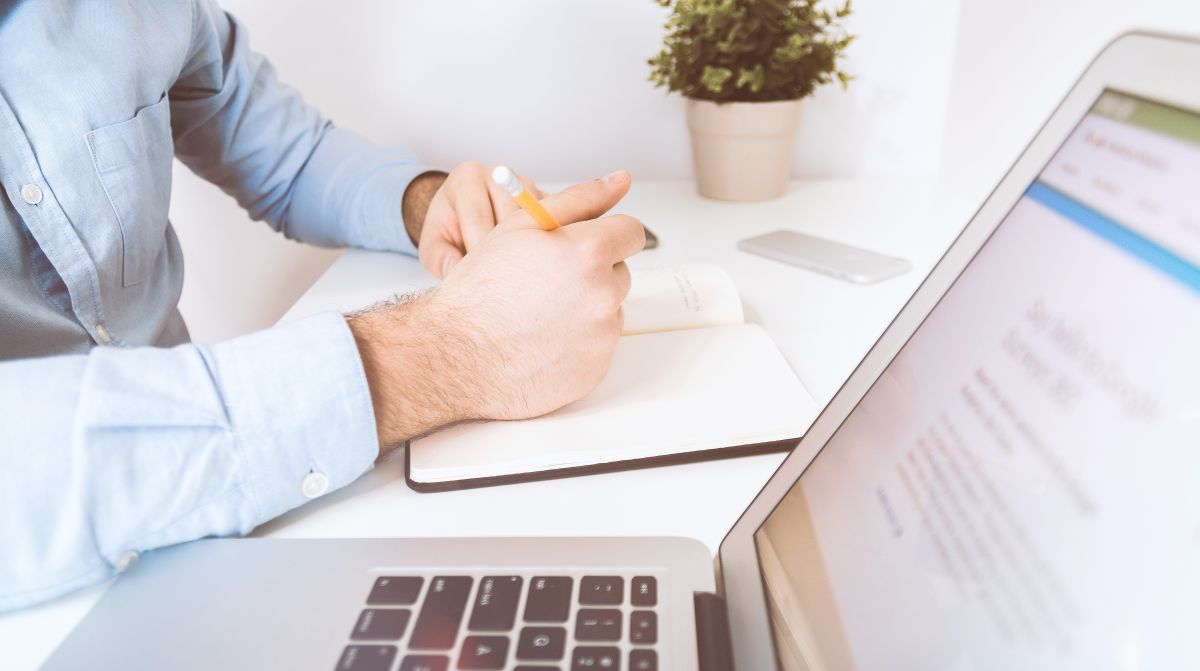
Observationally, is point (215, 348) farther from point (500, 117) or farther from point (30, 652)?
point (500, 117)

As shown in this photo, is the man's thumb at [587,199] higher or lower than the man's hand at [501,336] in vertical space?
higher

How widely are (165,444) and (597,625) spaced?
0.25m

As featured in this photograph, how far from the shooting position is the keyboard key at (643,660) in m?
0.29

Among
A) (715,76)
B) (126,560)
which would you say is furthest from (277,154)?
(126,560)

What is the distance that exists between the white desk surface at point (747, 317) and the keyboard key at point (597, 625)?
82mm

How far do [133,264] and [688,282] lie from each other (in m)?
0.51

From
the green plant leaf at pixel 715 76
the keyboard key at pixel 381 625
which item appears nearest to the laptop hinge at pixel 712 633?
the keyboard key at pixel 381 625

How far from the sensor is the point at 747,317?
0.65 m

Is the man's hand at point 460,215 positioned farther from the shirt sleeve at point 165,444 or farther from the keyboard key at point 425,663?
the keyboard key at point 425,663

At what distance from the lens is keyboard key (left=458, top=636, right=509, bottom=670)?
0.29 m

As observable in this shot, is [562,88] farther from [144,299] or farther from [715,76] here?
[144,299]

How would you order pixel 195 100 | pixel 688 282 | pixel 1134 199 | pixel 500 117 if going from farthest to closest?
pixel 500 117
pixel 195 100
pixel 688 282
pixel 1134 199

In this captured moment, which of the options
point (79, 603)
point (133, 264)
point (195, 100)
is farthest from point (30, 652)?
point (195, 100)

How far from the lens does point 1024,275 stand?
0.27m
